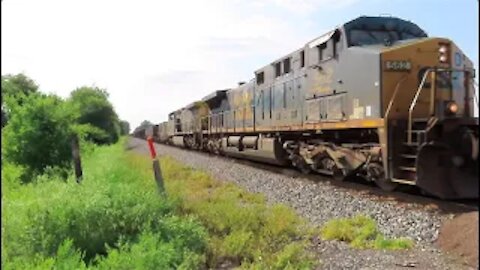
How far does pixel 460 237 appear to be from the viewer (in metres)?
6.65

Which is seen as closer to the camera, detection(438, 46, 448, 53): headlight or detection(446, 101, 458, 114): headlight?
detection(446, 101, 458, 114): headlight

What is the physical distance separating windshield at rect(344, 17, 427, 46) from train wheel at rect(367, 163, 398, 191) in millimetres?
2780

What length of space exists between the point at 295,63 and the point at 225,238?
8305 millimetres

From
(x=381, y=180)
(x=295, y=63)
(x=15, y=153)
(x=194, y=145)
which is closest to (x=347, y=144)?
(x=381, y=180)

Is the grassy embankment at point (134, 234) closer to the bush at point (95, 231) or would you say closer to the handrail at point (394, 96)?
the bush at point (95, 231)

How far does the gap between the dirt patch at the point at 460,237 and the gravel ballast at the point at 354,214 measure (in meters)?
0.14

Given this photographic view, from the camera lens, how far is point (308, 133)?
13.7 metres

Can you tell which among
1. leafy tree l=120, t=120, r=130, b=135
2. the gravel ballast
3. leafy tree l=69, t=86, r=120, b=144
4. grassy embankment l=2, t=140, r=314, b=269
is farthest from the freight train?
leafy tree l=120, t=120, r=130, b=135

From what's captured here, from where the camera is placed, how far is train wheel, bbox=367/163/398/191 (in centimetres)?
974

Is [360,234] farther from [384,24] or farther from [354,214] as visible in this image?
[384,24]

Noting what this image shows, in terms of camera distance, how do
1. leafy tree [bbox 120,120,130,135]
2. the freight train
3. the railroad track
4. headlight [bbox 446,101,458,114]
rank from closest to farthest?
headlight [bbox 446,101,458,114]
the freight train
the railroad track
leafy tree [bbox 120,120,130,135]

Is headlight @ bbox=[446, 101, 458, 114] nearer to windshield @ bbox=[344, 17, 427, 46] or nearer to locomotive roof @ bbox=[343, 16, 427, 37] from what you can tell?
windshield @ bbox=[344, 17, 427, 46]

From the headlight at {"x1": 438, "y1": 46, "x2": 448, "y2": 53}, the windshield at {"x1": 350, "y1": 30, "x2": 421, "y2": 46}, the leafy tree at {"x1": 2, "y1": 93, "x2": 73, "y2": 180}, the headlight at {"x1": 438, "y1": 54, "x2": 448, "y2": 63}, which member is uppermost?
the windshield at {"x1": 350, "y1": 30, "x2": 421, "y2": 46}

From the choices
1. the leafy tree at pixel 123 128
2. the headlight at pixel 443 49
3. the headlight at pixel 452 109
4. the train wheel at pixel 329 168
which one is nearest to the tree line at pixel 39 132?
the train wheel at pixel 329 168
